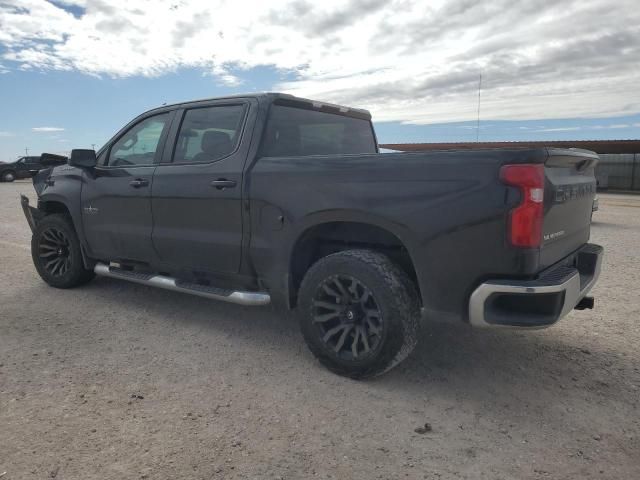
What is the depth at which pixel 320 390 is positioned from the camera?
10.6 feet

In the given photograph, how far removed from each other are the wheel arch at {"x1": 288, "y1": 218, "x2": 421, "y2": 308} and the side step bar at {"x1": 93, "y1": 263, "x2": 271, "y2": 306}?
0.28 meters

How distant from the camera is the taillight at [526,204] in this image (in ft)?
8.80

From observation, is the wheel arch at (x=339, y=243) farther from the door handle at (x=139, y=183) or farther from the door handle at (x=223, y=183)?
the door handle at (x=139, y=183)

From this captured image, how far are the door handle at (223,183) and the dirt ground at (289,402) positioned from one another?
1238 mm

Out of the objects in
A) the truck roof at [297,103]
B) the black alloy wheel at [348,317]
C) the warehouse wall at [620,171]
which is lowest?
the warehouse wall at [620,171]

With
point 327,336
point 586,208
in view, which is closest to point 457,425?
point 327,336

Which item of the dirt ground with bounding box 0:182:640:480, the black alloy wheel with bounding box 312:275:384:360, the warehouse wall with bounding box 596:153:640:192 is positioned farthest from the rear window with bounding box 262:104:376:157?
the warehouse wall with bounding box 596:153:640:192

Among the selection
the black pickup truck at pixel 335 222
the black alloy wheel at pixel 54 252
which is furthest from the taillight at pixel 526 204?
the black alloy wheel at pixel 54 252

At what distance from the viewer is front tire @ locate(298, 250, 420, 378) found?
10.3 ft

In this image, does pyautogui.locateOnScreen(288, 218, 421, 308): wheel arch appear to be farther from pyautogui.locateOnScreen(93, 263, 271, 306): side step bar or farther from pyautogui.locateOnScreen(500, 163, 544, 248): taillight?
pyautogui.locateOnScreen(500, 163, 544, 248): taillight

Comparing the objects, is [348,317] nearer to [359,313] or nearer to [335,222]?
[359,313]

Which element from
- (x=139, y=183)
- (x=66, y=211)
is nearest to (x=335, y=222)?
(x=139, y=183)

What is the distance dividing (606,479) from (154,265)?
12.2 feet

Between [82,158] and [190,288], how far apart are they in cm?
186
